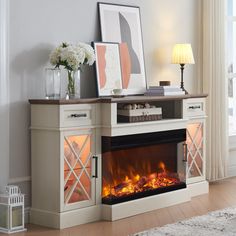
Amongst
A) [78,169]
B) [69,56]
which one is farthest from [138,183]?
[69,56]

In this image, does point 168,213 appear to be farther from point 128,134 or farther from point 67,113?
point 67,113

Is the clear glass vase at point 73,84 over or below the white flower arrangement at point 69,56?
below

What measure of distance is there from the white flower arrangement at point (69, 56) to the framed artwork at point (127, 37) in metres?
0.61

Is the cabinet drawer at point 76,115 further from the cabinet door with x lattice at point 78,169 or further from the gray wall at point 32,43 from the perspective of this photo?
the gray wall at point 32,43

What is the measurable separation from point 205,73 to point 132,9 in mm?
1281

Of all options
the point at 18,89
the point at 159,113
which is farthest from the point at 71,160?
the point at 159,113

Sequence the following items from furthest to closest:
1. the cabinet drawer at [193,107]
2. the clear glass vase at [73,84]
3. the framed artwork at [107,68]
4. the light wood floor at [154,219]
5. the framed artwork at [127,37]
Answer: the cabinet drawer at [193,107], the framed artwork at [127,37], the framed artwork at [107,68], the clear glass vase at [73,84], the light wood floor at [154,219]

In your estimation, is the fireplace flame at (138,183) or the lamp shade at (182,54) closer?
the fireplace flame at (138,183)

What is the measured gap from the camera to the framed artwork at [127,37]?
5988 millimetres

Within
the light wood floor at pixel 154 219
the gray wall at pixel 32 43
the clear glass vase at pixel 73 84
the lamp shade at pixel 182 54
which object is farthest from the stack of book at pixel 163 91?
the light wood floor at pixel 154 219

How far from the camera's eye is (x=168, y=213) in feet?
18.7

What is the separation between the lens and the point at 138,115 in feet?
18.4

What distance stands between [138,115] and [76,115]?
66cm

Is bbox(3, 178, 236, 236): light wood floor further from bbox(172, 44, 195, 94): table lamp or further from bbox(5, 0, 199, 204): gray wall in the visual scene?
bbox(172, 44, 195, 94): table lamp
